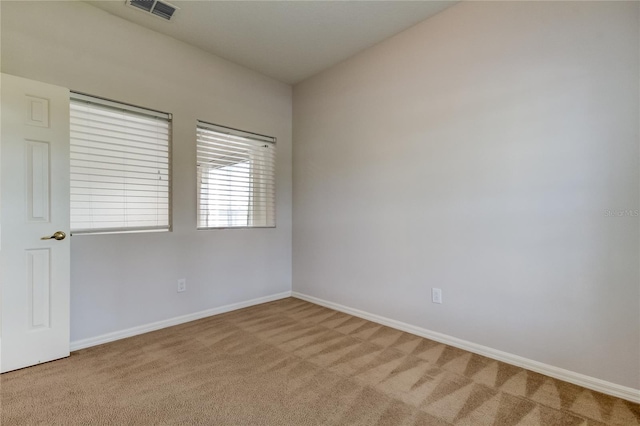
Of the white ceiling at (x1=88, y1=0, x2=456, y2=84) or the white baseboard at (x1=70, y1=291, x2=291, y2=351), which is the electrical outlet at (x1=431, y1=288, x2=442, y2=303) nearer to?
the white baseboard at (x1=70, y1=291, x2=291, y2=351)

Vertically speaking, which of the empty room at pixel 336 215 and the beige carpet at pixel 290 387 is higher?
the empty room at pixel 336 215

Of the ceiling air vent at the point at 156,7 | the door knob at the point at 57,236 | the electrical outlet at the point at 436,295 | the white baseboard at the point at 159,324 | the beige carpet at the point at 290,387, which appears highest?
the ceiling air vent at the point at 156,7

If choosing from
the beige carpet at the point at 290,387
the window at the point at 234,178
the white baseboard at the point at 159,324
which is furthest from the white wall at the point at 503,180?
the white baseboard at the point at 159,324

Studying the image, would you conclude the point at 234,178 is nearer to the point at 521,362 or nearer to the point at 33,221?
the point at 33,221

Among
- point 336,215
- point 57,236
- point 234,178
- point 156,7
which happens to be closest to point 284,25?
point 156,7


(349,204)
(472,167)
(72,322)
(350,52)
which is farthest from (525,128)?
(72,322)

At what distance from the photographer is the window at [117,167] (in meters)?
2.42

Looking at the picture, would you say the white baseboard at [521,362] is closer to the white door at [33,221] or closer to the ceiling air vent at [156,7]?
the white door at [33,221]

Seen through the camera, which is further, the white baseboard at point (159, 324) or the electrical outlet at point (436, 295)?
the electrical outlet at point (436, 295)

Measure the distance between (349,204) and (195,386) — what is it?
216cm

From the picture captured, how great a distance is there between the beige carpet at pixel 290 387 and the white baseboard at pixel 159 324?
9cm

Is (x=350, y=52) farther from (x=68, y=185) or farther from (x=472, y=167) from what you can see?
(x=68, y=185)

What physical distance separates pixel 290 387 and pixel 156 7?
10.1ft

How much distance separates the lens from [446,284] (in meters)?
2.51
